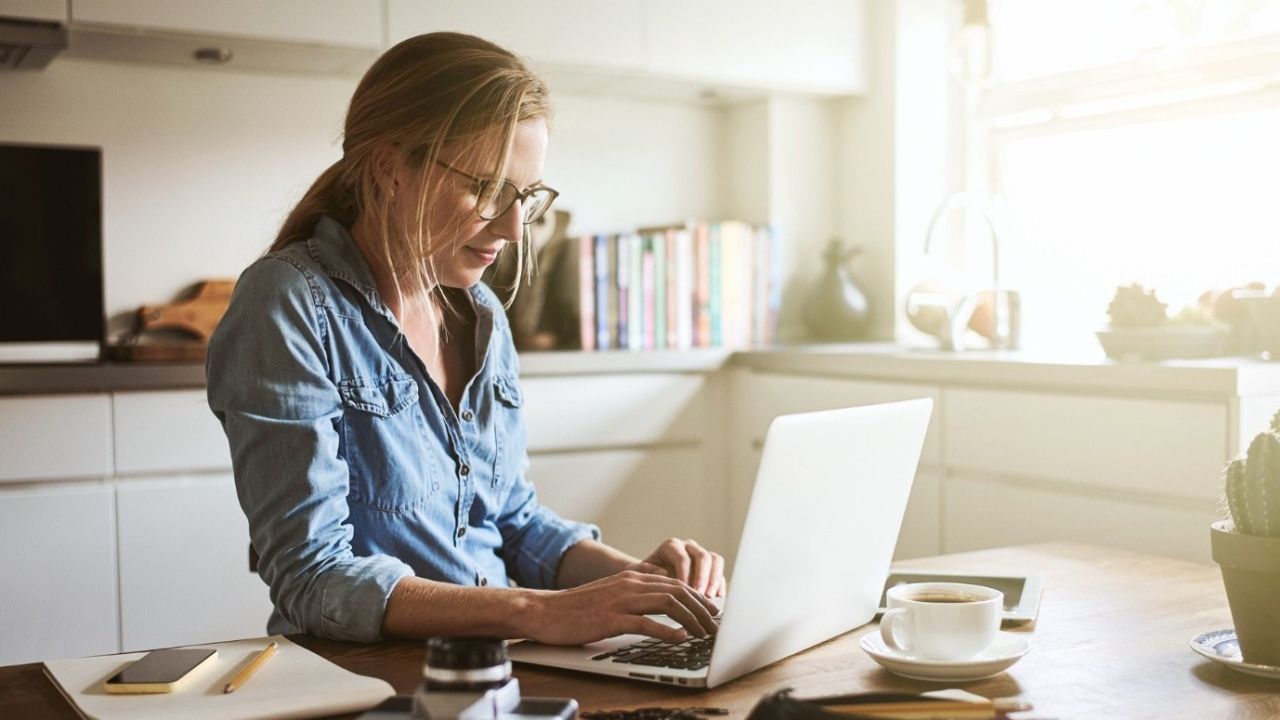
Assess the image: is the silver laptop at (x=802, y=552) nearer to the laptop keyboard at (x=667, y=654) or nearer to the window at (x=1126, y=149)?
the laptop keyboard at (x=667, y=654)

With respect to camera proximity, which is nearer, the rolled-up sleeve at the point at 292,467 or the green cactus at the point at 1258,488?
the green cactus at the point at 1258,488

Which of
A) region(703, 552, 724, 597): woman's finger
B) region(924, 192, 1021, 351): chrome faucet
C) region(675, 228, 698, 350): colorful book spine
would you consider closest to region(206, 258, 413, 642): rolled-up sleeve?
region(703, 552, 724, 597): woman's finger

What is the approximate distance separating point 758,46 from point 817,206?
22.7 inches

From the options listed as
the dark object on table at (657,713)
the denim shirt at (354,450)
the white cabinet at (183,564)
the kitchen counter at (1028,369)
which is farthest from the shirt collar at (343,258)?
the kitchen counter at (1028,369)

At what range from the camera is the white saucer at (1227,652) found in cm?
100

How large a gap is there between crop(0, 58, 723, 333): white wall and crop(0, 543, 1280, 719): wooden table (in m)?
2.12

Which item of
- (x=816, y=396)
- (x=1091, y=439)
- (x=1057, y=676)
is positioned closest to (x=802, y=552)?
(x=1057, y=676)

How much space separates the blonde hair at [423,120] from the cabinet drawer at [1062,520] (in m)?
1.49

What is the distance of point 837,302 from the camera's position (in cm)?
355

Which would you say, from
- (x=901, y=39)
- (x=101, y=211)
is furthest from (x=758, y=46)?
(x=101, y=211)

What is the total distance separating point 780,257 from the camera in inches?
147

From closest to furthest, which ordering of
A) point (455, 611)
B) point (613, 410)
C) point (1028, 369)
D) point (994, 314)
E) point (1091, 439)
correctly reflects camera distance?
point (455, 611)
point (1091, 439)
point (1028, 369)
point (994, 314)
point (613, 410)

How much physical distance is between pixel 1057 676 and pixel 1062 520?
5.42 ft

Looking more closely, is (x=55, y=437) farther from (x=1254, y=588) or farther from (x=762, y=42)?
(x=1254, y=588)
